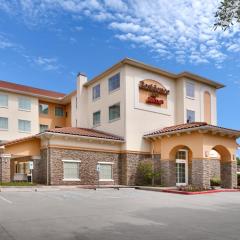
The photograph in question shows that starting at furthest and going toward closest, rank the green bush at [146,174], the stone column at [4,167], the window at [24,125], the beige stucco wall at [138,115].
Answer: the window at [24,125], the beige stucco wall at [138,115], the green bush at [146,174], the stone column at [4,167]

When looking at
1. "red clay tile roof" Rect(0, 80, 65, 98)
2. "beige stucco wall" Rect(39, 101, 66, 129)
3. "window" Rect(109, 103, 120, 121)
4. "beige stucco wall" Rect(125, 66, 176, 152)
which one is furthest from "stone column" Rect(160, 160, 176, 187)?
"red clay tile roof" Rect(0, 80, 65, 98)

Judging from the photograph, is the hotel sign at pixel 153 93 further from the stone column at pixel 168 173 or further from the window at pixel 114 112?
the stone column at pixel 168 173

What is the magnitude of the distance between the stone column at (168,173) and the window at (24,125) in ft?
68.7

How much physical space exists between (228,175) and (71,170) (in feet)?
44.4

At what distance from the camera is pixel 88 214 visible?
12719 mm

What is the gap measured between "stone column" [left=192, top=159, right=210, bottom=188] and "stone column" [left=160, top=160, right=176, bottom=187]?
3012mm

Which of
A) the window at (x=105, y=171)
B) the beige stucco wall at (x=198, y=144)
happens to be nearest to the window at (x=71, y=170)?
the window at (x=105, y=171)

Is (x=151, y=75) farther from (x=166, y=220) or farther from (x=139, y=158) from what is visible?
(x=166, y=220)

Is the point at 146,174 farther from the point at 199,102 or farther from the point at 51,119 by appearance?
the point at 51,119

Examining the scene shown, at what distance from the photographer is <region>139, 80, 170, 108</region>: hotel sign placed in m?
33.8

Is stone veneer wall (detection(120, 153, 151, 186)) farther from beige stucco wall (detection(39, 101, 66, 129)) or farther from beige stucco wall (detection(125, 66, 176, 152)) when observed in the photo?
beige stucco wall (detection(39, 101, 66, 129))

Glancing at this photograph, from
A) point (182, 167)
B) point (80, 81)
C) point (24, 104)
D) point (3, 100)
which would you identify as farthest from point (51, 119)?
point (182, 167)

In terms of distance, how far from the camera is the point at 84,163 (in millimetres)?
30734

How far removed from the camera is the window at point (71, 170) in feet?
96.8
